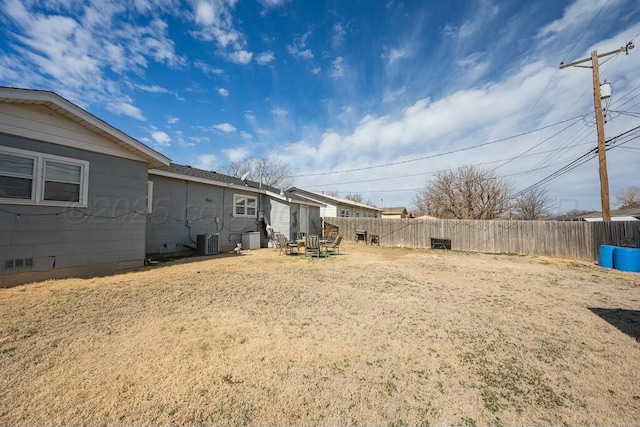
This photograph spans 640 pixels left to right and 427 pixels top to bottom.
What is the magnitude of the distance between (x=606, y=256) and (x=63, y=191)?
17.1 meters

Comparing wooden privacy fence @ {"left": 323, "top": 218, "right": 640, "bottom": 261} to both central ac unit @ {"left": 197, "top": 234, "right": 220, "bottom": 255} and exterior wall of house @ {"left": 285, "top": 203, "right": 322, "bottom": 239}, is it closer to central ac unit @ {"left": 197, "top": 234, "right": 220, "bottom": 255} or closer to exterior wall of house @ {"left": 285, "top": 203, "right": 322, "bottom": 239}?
exterior wall of house @ {"left": 285, "top": 203, "right": 322, "bottom": 239}

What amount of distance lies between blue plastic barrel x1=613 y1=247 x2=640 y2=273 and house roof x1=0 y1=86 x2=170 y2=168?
15472mm

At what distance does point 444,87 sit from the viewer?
14.2m

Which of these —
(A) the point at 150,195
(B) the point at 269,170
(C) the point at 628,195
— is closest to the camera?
(A) the point at 150,195

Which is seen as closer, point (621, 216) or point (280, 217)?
point (280, 217)

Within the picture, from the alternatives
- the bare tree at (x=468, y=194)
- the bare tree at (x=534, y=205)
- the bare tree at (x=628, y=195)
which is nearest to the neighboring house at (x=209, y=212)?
the bare tree at (x=468, y=194)

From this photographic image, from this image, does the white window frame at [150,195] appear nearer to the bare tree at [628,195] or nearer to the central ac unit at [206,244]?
the central ac unit at [206,244]

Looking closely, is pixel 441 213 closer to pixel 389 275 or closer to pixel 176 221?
pixel 389 275

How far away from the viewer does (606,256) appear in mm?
9938

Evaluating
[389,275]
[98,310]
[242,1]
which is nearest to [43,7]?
[242,1]

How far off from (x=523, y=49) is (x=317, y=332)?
546 inches

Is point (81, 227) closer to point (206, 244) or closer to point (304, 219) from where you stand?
point (206, 244)

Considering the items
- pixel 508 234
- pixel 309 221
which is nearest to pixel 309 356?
pixel 309 221

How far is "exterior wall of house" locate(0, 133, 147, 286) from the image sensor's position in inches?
218
